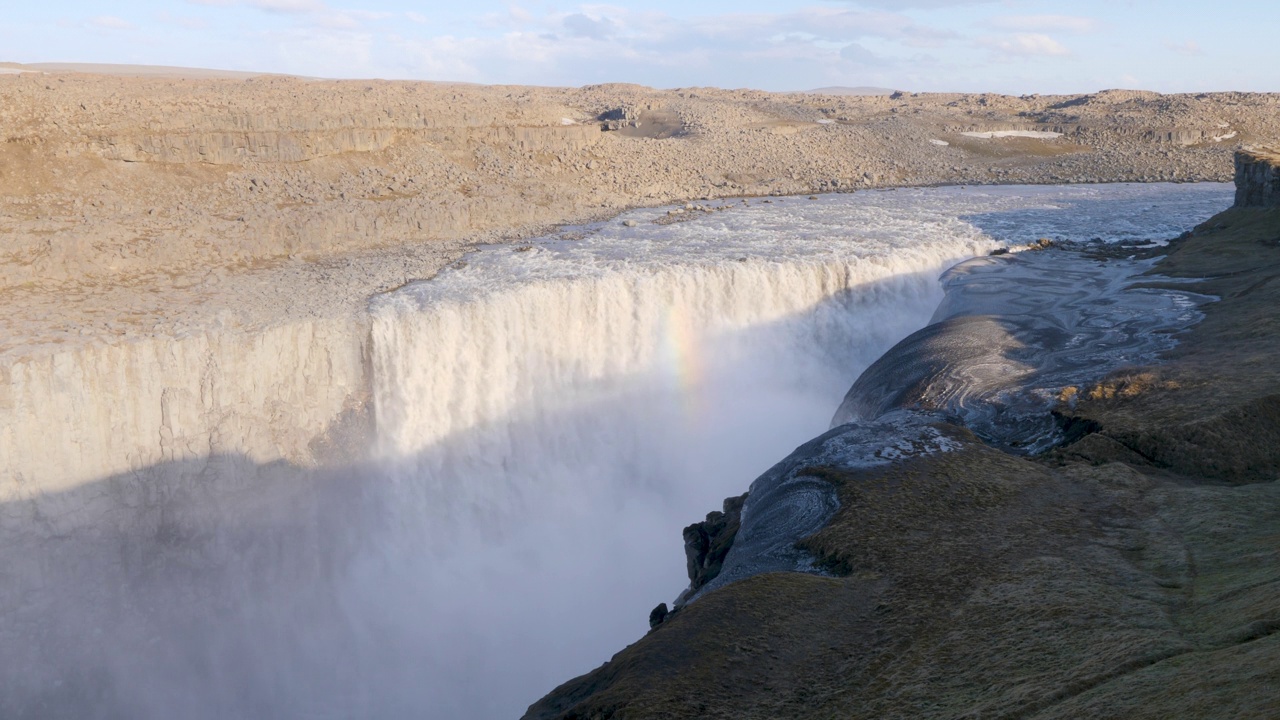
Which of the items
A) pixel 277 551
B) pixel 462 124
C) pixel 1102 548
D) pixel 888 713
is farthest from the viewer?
pixel 462 124

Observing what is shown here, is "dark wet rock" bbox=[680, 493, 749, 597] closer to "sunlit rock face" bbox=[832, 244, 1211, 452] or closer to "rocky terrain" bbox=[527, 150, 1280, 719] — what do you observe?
"rocky terrain" bbox=[527, 150, 1280, 719]

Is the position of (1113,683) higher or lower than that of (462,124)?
lower

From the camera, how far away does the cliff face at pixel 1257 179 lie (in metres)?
21.0

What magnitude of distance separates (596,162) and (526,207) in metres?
5.88

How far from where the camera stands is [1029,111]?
47125mm

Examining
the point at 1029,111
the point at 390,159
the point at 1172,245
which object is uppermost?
the point at 1029,111

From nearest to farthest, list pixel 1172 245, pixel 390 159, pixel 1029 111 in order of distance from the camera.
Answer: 1. pixel 1172 245
2. pixel 390 159
3. pixel 1029 111

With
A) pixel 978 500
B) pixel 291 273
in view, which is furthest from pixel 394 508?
pixel 978 500

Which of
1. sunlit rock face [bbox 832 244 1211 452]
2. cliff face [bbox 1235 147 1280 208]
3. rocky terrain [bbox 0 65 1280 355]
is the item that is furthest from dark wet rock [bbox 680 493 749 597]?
cliff face [bbox 1235 147 1280 208]

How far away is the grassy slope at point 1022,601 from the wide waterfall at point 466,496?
759 cm

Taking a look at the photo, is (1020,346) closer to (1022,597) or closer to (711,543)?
(711,543)

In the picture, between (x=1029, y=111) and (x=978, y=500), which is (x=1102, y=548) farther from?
(x=1029, y=111)

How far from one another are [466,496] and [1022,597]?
1238 cm

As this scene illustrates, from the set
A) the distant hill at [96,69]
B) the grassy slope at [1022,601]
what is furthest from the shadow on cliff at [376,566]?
the distant hill at [96,69]
